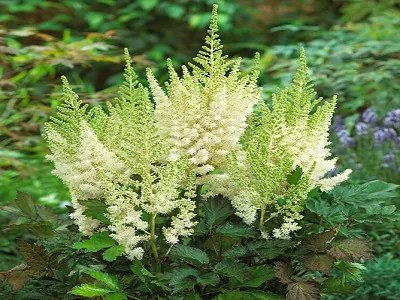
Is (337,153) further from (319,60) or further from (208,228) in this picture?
(208,228)

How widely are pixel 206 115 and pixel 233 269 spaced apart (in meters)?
0.49

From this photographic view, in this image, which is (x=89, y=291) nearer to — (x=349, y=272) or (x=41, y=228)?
(x=41, y=228)

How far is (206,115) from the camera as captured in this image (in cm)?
229

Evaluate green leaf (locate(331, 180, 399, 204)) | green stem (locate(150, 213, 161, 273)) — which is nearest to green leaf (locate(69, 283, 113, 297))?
green stem (locate(150, 213, 161, 273))

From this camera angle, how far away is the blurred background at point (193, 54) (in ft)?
12.7

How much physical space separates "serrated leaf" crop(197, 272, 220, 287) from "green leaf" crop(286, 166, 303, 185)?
364 mm

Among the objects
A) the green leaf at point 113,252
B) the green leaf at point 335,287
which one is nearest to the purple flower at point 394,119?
the green leaf at point 335,287

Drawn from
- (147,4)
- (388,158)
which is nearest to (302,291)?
(388,158)

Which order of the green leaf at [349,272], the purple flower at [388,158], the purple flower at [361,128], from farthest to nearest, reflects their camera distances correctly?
the purple flower at [361,128] → the purple flower at [388,158] → the green leaf at [349,272]

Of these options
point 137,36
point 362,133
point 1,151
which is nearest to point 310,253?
point 1,151

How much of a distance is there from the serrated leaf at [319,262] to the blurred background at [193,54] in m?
1.36

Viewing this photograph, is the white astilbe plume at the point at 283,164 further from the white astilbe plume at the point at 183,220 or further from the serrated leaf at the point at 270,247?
the white astilbe plume at the point at 183,220

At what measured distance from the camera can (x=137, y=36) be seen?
824 cm

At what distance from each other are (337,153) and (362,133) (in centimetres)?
30
